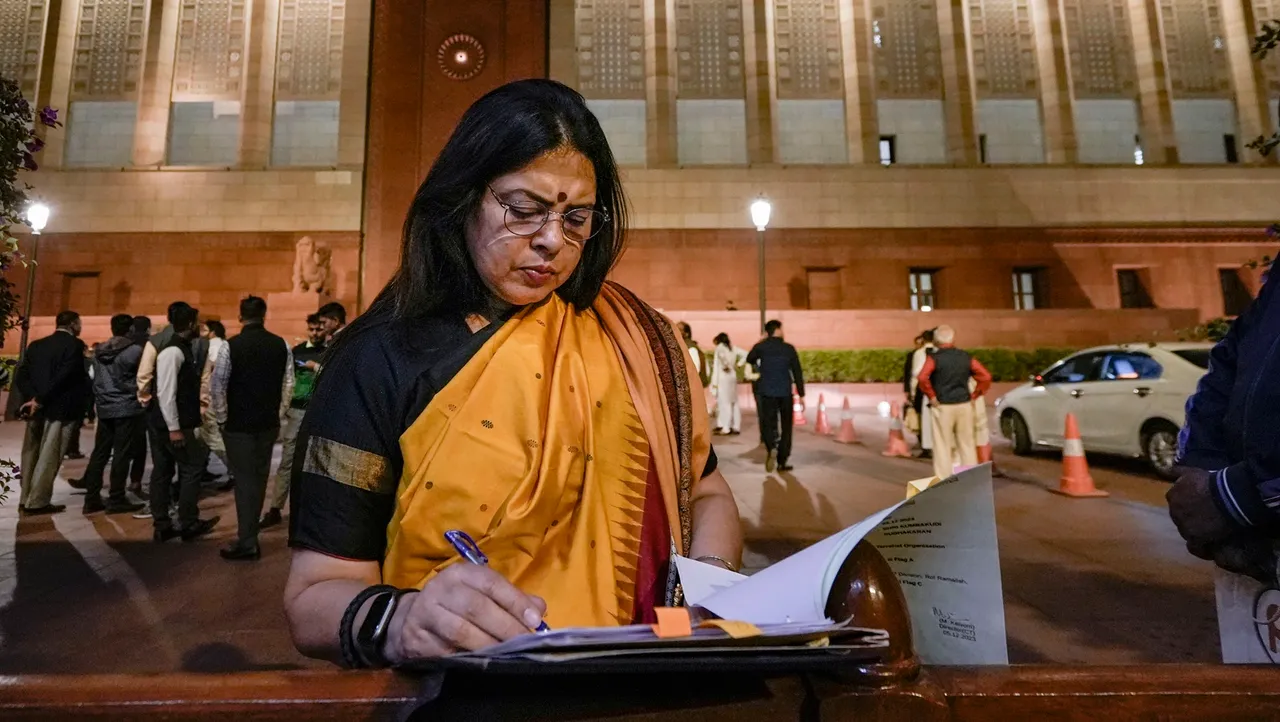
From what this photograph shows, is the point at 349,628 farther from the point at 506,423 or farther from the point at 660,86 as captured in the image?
the point at 660,86

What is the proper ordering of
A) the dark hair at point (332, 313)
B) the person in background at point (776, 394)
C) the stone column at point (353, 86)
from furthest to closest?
the stone column at point (353, 86), the person in background at point (776, 394), the dark hair at point (332, 313)

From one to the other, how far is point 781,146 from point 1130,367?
50.4 feet

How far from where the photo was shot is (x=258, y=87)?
19.8 meters

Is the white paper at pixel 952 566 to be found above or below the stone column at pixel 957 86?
below

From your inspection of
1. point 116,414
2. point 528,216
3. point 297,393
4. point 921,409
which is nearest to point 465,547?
point 528,216

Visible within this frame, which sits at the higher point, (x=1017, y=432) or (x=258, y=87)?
(x=258, y=87)

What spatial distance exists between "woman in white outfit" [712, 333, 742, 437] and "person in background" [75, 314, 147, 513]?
7.80 m

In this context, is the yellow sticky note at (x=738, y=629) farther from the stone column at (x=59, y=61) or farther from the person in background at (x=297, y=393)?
the stone column at (x=59, y=61)

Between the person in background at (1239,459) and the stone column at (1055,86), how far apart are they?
2286 cm

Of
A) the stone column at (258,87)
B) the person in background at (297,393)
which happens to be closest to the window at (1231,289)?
the person in background at (297,393)

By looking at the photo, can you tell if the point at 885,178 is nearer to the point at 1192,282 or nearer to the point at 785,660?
the point at 1192,282

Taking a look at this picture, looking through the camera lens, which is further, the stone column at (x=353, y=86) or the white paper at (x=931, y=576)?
the stone column at (x=353, y=86)

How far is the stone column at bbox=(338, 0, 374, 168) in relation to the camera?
762 inches

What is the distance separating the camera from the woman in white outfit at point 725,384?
34.7ft
